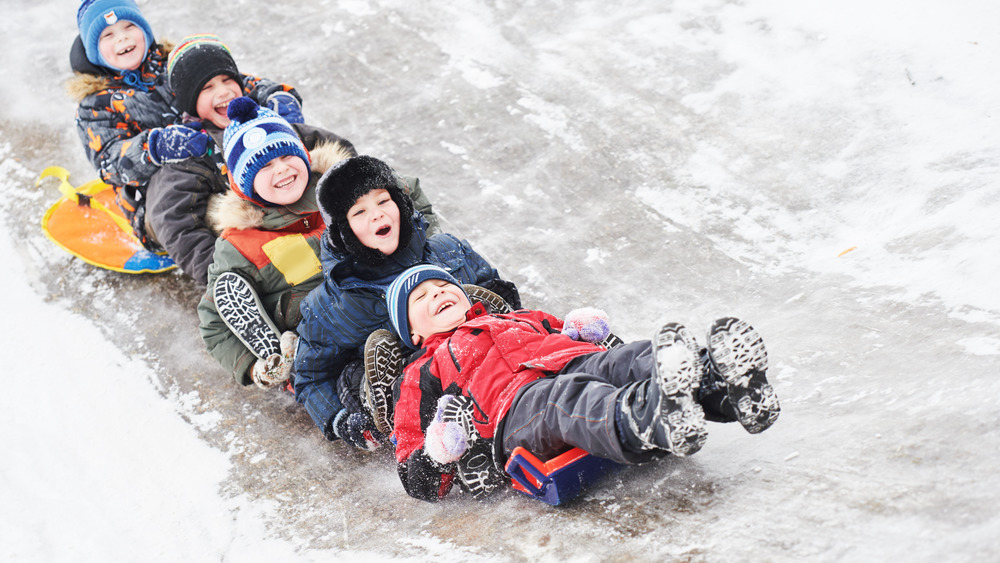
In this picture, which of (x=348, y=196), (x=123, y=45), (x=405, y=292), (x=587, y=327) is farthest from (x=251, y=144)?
(x=587, y=327)

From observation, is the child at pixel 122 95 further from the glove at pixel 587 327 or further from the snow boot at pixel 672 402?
the snow boot at pixel 672 402

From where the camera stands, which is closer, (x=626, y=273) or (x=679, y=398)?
(x=679, y=398)

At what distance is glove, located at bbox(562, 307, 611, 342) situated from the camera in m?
2.53

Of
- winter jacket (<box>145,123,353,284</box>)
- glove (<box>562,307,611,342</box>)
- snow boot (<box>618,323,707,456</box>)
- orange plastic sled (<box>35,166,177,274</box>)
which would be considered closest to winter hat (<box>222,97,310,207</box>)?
winter jacket (<box>145,123,353,284</box>)

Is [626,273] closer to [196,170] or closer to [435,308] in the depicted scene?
[435,308]

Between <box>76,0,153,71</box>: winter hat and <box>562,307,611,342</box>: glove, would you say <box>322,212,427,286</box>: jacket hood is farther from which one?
<box>76,0,153,71</box>: winter hat

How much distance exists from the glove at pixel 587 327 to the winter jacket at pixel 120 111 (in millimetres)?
2242

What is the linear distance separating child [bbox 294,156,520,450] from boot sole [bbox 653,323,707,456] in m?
1.33

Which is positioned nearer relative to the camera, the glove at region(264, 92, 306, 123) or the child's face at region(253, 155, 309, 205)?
the child's face at region(253, 155, 309, 205)

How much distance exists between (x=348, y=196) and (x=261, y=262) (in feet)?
2.22

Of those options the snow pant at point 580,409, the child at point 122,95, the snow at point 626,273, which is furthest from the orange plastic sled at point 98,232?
the snow pant at point 580,409

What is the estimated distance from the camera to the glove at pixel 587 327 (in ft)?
8.29

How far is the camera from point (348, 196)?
2.77 meters

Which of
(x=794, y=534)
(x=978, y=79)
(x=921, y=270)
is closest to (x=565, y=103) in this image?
(x=978, y=79)
